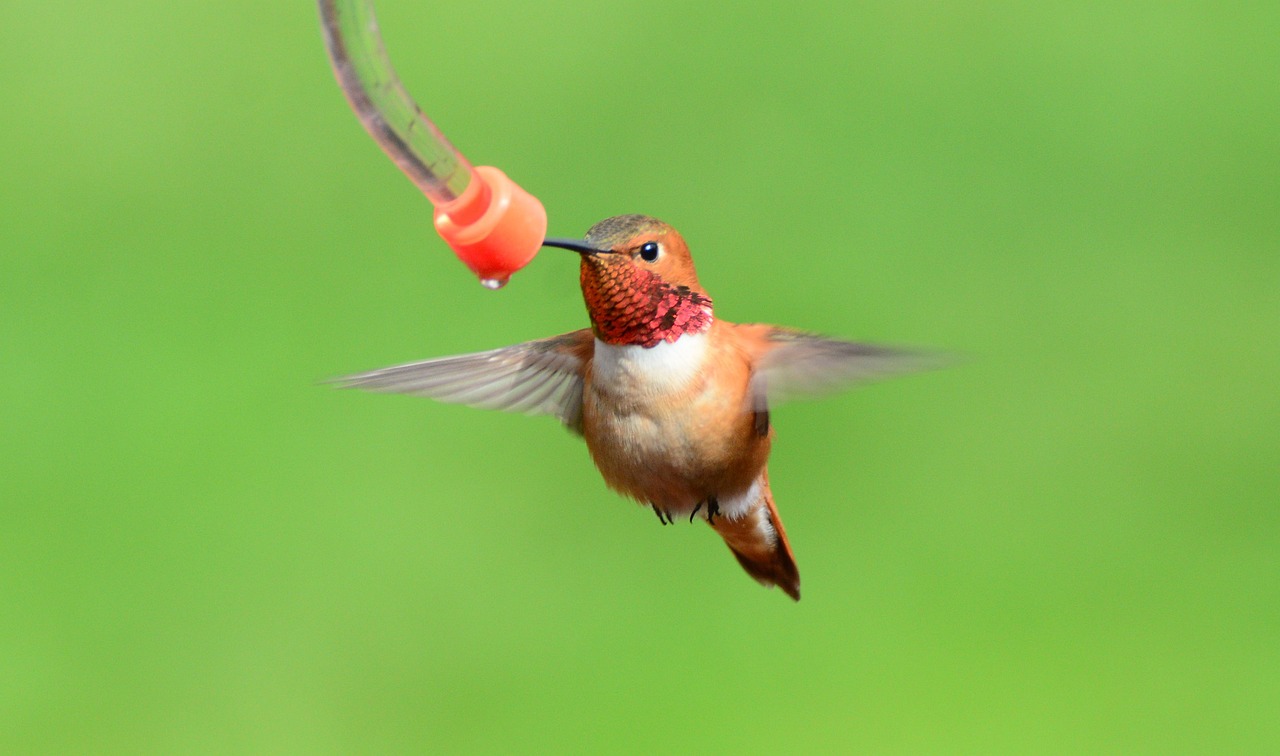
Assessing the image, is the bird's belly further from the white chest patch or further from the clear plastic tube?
the clear plastic tube

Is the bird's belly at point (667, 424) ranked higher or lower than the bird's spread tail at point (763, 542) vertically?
higher

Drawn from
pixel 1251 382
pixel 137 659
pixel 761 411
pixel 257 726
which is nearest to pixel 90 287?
pixel 137 659

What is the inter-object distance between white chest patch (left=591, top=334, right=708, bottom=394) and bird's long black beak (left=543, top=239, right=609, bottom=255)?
0.13 m

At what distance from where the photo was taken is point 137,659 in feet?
9.38

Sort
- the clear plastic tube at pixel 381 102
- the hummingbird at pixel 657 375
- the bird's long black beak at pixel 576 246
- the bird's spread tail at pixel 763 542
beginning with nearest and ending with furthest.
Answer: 1. the clear plastic tube at pixel 381 102
2. the bird's long black beak at pixel 576 246
3. the hummingbird at pixel 657 375
4. the bird's spread tail at pixel 763 542

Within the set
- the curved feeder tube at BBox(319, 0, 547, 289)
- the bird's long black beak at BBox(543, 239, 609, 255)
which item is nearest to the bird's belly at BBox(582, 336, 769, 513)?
the bird's long black beak at BBox(543, 239, 609, 255)

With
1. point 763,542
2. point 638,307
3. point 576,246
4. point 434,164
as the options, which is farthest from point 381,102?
point 763,542

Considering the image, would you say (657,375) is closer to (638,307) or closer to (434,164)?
(638,307)

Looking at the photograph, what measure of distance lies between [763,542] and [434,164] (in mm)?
792

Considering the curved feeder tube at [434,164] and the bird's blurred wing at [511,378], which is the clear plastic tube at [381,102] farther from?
the bird's blurred wing at [511,378]

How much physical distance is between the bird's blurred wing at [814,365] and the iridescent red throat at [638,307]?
0.24 ft

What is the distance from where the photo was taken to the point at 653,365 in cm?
126

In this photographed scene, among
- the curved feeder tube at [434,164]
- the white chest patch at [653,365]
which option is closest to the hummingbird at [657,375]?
the white chest patch at [653,365]

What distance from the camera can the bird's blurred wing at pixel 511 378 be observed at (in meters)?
1.27
